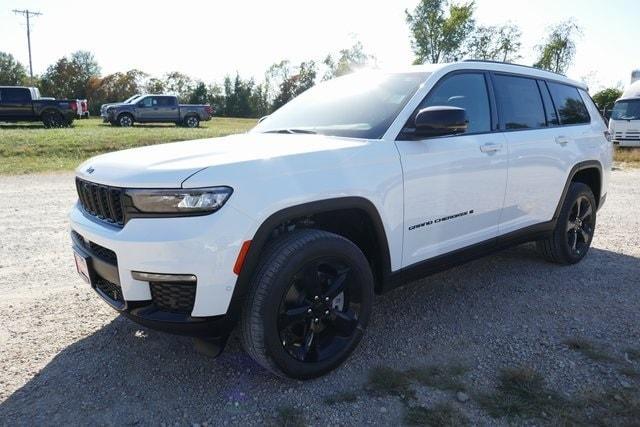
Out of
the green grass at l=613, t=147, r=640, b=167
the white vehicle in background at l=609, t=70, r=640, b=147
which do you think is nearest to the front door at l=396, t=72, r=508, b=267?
the green grass at l=613, t=147, r=640, b=167

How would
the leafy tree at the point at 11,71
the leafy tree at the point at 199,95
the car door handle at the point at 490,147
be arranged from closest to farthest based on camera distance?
the car door handle at the point at 490,147 → the leafy tree at the point at 199,95 → the leafy tree at the point at 11,71

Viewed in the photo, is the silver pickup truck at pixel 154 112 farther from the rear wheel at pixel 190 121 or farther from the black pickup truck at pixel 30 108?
the black pickup truck at pixel 30 108

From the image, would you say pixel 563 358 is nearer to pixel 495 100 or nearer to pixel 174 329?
pixel 495 100

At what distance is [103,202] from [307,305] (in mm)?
1241

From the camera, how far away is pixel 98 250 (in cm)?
264

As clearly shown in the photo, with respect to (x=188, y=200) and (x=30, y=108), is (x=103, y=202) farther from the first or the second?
(x=30, y=108)

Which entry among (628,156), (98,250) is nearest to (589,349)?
(98,250)

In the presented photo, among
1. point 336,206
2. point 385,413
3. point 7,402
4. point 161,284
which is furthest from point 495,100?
point 7,402

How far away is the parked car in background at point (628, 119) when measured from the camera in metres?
17.5

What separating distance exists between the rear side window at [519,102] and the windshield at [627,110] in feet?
53.5

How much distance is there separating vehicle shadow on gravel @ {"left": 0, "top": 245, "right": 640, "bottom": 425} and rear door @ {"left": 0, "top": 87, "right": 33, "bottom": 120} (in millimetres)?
22380

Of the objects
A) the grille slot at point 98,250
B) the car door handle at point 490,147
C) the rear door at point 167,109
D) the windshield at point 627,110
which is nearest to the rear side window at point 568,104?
the car door handle at point 490,147

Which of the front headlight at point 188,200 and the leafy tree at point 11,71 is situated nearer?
the front headlight at point 188,200

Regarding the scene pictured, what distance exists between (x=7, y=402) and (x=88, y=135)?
15.0 meters
